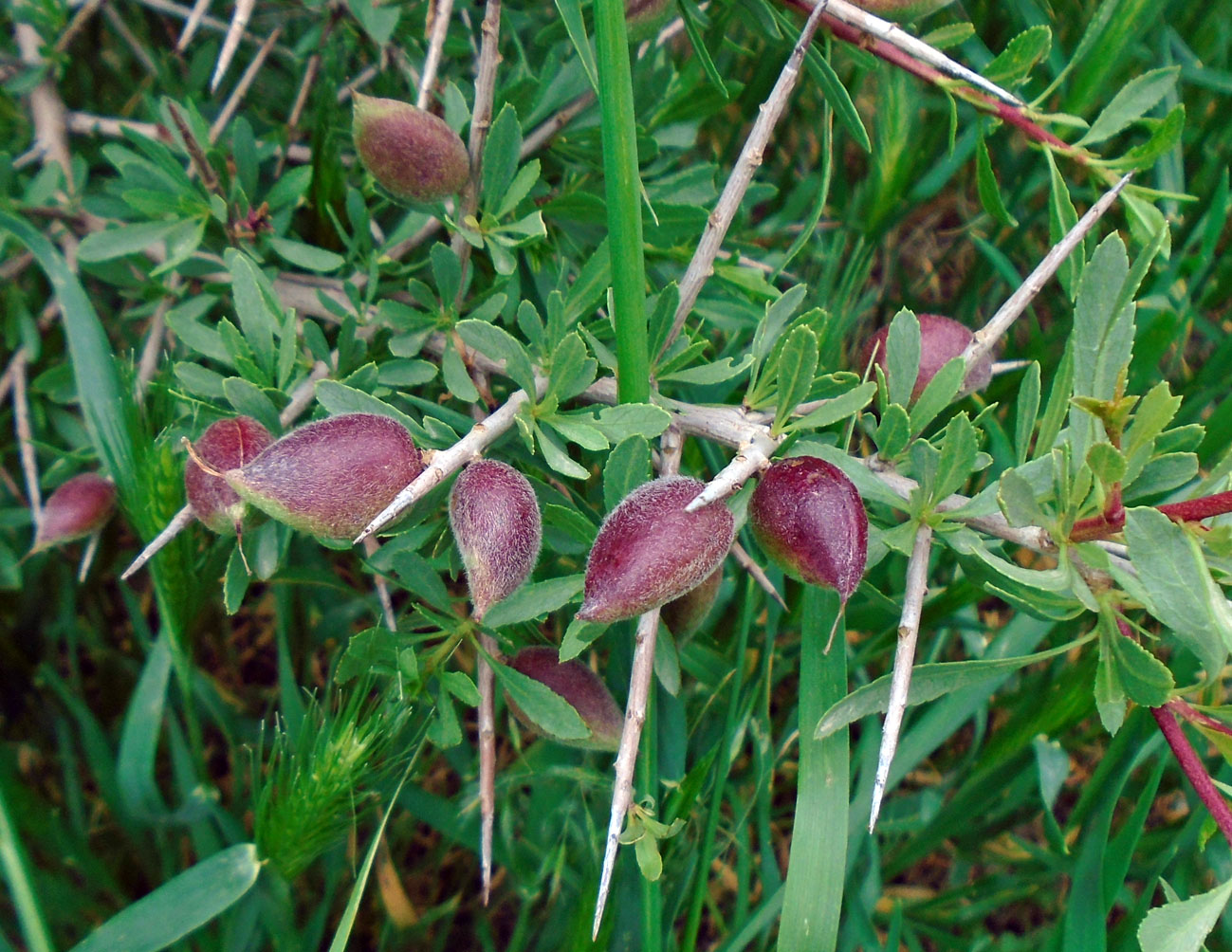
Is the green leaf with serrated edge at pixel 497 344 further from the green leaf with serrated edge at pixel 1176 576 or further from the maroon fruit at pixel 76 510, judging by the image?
the maroon fruit at pixel 76 510

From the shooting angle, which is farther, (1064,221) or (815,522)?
(1064,221)

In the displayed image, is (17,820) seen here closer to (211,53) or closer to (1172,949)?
(211,53)

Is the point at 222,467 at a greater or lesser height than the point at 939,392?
lesser

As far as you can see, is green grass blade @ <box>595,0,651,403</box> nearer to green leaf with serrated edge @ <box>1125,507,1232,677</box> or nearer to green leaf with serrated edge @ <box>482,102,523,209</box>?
green leaf with serrated edge @ <box>482,102,523,209</box>

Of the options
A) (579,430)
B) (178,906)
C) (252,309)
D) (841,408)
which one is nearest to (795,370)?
(841,408)

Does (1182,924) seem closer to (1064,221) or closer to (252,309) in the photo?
(1064,221)

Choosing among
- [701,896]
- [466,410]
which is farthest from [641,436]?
[701,896]
